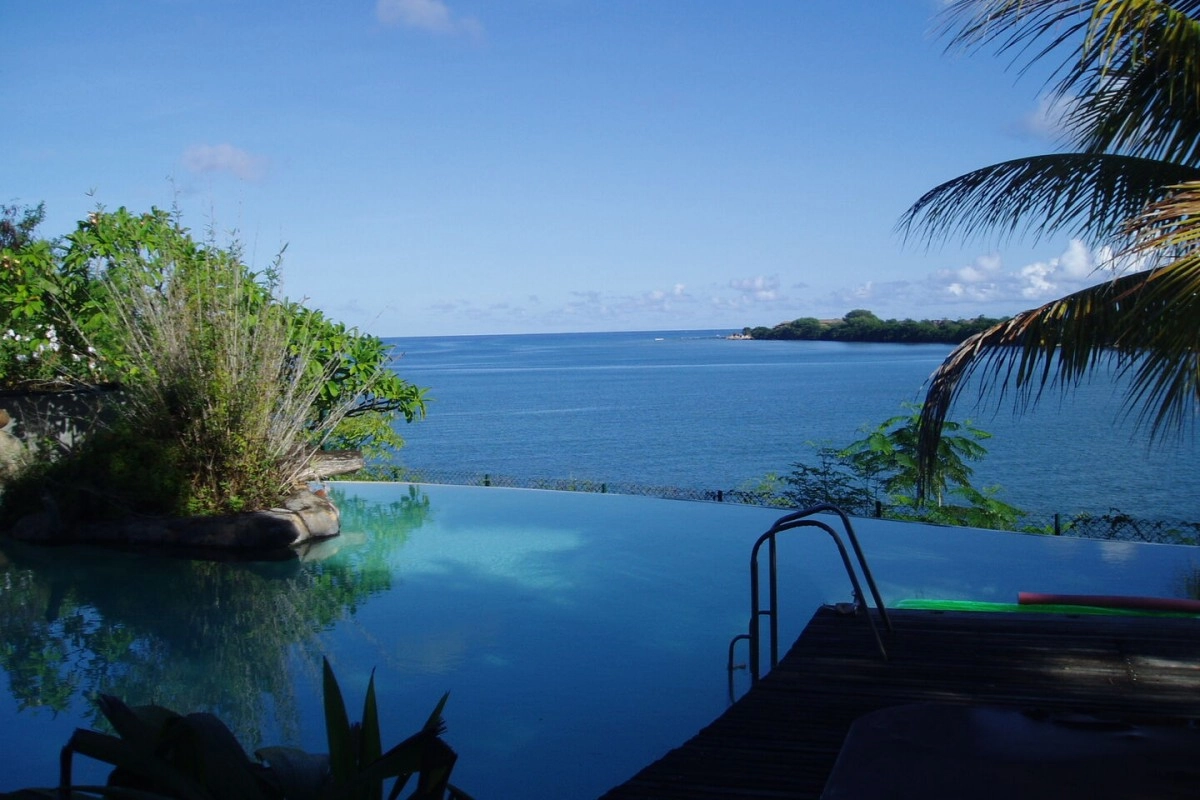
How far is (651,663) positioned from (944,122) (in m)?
11.7

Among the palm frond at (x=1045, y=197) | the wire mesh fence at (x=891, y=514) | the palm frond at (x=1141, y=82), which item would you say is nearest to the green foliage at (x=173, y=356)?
the wire mesh fence at (x=891, y=514)

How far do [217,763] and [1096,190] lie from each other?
15.6 feet

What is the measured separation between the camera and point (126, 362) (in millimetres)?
9062

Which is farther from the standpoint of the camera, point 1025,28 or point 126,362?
point 126,362

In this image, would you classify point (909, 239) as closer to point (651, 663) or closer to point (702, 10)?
point (651, 663)

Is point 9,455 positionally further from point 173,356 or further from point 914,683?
point 914,683

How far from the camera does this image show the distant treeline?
21.7 meters

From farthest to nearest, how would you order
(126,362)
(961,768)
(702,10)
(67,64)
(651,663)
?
(702,10), (67,64), (126,362), (651,663), (961,768)

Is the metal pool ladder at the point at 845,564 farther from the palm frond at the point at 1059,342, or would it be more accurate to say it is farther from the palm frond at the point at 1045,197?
the palm frond at the point at 1045,197

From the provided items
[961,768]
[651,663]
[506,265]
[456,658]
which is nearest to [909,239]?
[651,663]

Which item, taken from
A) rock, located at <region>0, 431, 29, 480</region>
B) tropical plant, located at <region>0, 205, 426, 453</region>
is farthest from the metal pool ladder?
rock, located at <region>0, 431, 29, 480</region>

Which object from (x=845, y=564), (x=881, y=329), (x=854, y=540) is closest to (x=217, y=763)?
(x=854, y=540)

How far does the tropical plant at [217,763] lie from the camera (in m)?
1.77

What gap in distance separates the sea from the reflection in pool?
1555 millimetres
